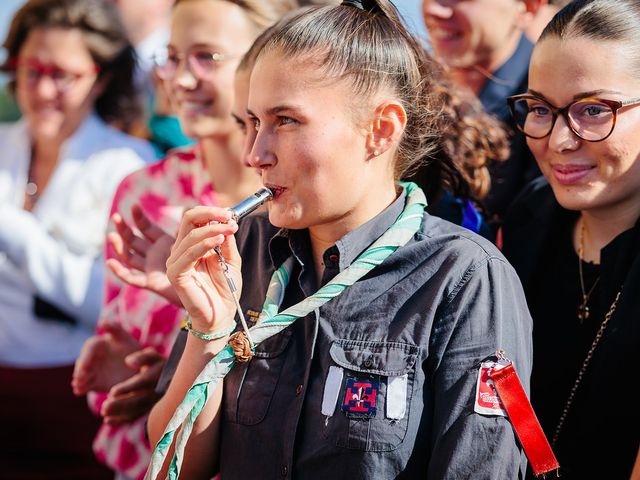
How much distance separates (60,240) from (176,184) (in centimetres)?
83

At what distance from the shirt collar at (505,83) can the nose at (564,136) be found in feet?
2.97

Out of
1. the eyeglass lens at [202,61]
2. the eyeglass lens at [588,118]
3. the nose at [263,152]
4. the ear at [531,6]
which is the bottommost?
the nose at [263,152]

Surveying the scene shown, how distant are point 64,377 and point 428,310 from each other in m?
2.19

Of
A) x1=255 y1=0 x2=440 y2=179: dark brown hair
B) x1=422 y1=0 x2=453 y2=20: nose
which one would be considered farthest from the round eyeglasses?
x1=255 y1=0 x2=440 y2=179: dark brown hair

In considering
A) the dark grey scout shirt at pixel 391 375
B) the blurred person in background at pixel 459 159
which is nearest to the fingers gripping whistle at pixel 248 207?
the dark grey scout shirt at pixel 391 375

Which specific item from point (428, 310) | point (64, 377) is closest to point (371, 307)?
point (428, 310)

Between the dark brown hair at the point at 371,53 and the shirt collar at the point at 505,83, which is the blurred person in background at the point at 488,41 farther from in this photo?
the dark brown hair at the point at 371,53

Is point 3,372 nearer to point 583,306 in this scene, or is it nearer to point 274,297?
point 274,297

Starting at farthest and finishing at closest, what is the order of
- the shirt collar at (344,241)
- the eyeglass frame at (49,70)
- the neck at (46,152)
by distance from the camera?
the neck at (46,152)
the eyeglass frame at (49,70)
the shirt collar at (344,241)

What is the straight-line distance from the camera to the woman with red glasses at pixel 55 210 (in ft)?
10.9

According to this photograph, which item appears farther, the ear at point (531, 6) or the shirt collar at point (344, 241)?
the ear at point (531, 6)

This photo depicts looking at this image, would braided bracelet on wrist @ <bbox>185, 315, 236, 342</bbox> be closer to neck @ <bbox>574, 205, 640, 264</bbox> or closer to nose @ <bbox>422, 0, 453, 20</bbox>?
neck @ <bbox>574, 205, 640, 264</bbox>

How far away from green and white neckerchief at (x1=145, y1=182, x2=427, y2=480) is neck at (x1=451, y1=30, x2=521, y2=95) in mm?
1260

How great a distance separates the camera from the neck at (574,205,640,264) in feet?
6.46
